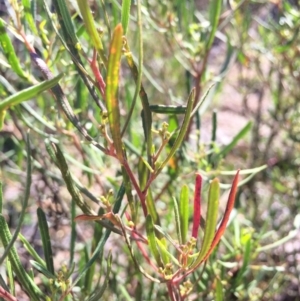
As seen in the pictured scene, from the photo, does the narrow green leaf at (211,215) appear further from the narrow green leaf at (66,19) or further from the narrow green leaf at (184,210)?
the narrow green leaf at (66,19)

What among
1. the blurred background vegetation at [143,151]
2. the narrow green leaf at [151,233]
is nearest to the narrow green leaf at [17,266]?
the blurred background vegetation at [143,151]

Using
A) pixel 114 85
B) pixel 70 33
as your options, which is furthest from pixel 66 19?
pixel 114 85

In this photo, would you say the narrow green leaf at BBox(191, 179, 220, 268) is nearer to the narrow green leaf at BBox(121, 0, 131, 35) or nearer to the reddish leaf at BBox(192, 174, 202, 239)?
the reddish leaf at BBox(192, 174, 202, 239)

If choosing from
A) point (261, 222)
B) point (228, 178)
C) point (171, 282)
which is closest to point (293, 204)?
point (261, 222)

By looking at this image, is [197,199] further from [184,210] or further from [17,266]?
[17,266]

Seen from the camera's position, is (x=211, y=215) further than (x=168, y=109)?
No

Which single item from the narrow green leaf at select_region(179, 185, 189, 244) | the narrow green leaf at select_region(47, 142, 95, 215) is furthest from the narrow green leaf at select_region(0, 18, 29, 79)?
the narrow green leaf at select_region(179, 185, 189, 244)

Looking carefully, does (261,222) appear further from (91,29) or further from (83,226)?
(91,29)
